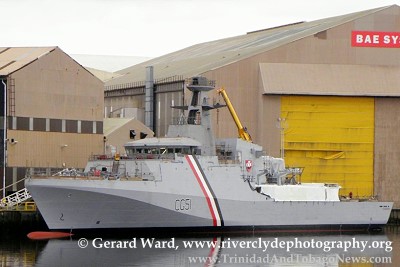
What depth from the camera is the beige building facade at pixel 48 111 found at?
207 feet

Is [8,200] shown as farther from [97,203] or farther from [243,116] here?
[243,116]

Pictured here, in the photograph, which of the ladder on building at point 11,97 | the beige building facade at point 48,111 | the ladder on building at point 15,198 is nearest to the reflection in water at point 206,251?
the ladder on building at point 15,198

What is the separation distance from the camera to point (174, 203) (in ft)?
192

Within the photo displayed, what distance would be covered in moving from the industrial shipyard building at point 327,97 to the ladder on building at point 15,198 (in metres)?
13.2

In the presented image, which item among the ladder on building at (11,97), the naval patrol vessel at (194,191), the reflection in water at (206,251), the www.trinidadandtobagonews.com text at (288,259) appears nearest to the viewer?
the reflection in water at (206,251)

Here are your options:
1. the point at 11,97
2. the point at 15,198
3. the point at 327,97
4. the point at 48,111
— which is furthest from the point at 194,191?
the point at 327,97

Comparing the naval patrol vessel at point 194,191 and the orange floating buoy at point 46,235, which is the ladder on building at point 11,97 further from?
the orange floating buoy at point 46,235

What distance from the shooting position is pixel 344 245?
5762 centimetres

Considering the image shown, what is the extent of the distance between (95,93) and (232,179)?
1068 cm

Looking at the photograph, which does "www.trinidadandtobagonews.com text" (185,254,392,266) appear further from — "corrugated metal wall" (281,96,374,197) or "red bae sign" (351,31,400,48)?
"red bae sign" (351,31,400,48)

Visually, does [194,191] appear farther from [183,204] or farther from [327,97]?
[327,97]

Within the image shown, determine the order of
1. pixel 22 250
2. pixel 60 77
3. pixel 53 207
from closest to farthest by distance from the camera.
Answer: pixel 22 250 → pixel 53 207 → pixel 60 77

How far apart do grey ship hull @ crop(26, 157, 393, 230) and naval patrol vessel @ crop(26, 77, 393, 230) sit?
0.14 feet

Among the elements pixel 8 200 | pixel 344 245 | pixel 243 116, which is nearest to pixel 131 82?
pixel 243 116
